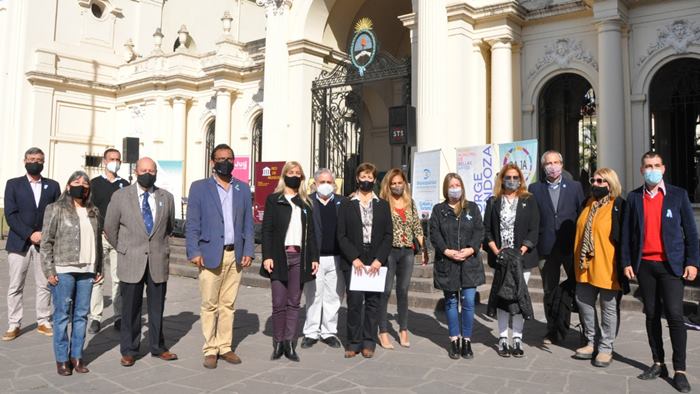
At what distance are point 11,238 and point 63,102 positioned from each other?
19591mm

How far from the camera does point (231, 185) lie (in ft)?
17.4

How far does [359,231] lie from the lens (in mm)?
5477

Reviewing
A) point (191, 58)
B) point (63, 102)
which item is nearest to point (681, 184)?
point (191, 58)

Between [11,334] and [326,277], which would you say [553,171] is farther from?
[11,334]

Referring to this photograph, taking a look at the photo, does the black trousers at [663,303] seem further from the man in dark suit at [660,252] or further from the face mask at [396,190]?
the face mask at [396,190]

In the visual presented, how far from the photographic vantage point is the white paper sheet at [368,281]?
5.43 metres

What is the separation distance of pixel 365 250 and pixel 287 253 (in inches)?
29.3

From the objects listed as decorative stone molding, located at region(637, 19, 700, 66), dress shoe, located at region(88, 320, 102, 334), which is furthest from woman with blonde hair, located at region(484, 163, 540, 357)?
decorative stone molding, located at region(637, 19, 700, 66)

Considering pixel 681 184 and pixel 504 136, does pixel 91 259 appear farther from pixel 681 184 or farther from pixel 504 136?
pixel 681 184

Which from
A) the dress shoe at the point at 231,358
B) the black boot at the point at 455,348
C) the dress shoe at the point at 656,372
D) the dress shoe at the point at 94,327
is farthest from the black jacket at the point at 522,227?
the dress shoe at the point at 94,327

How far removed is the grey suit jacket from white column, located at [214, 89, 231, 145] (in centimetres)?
1505

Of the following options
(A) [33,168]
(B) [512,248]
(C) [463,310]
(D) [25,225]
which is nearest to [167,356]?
(D) [25,225]

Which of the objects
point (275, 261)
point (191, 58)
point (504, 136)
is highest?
point (191, 58)

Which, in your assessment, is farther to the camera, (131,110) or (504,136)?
(131,110)
